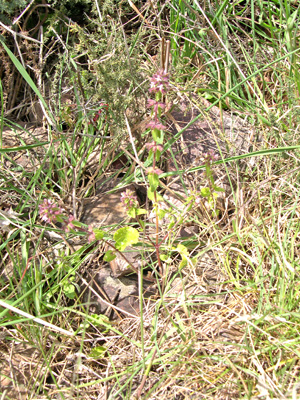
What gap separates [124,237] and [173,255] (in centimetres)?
39

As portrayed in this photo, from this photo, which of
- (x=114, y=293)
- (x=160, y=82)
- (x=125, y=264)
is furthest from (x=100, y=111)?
(x=114, y=293)

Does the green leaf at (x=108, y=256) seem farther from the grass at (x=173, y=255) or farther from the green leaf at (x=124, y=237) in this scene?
the grass at (x=173, y=255)

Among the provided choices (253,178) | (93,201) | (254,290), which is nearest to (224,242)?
(254,290)

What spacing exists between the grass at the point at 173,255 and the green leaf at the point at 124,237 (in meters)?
0.15

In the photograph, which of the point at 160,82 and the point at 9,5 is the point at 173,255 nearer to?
the point at 160,82

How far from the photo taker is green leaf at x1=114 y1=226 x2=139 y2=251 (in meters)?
1.57

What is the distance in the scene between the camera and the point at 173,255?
189cm

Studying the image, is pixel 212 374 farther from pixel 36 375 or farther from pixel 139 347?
pixel 36 375

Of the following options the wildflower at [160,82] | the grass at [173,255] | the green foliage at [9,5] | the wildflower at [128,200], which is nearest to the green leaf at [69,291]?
the grass at [173,255]

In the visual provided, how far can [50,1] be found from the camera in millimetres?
2477

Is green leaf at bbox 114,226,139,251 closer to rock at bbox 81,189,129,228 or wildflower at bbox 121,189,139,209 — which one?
wildflower at bbox 121,189,139,209

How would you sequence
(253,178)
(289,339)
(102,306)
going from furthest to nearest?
(253,178) → (102,306) → (289,339)

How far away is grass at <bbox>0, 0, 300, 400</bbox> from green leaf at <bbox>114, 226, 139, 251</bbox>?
15 cm

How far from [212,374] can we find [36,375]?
2.38ft
